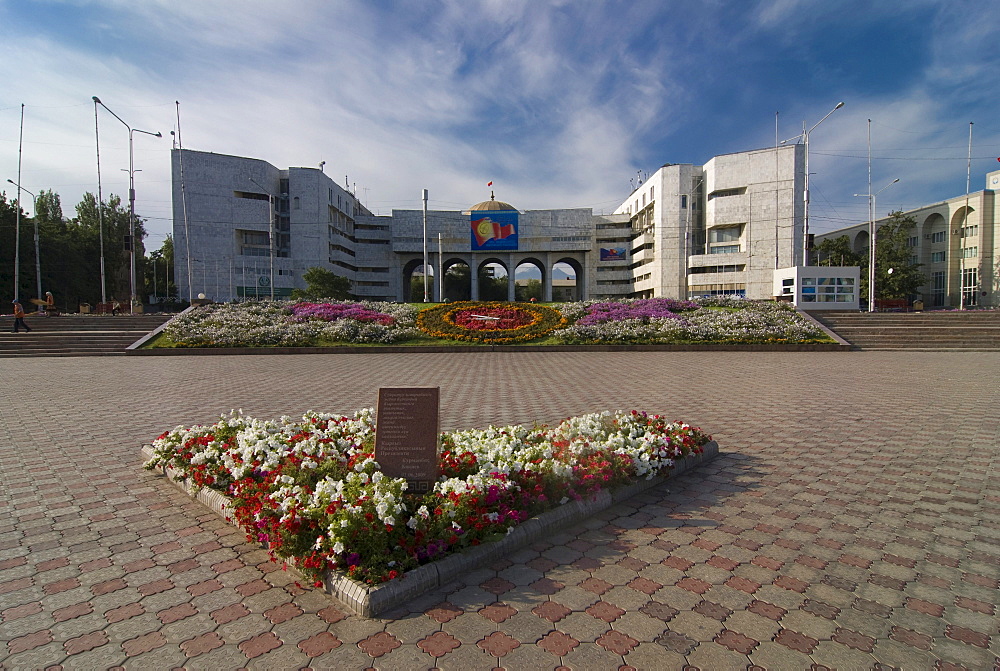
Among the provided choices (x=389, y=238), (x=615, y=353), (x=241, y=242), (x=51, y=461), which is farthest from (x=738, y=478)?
(x=389, y=238)

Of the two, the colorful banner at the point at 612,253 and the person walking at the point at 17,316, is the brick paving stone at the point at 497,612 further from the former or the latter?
the colorful banner at the point at 612,253

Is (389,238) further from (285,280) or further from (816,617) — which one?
(816,617)

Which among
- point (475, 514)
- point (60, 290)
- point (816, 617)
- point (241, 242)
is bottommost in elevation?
point (816, 617)

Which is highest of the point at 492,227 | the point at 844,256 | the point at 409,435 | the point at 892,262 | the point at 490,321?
the point at 492,227

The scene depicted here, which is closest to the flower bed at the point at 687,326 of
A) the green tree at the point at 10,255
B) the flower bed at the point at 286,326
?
the flower bed at the point at 286,326

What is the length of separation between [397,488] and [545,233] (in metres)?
66.5

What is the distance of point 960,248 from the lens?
61.9m

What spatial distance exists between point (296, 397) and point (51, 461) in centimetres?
421

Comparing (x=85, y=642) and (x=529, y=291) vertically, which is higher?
(x=529, y=291)

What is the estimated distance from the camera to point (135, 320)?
23969mm

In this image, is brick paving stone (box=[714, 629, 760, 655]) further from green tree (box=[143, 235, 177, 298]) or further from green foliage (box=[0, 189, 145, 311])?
green tree (box=[143, 235, 177, 298])

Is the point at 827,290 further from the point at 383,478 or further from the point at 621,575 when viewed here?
the point at 383,478

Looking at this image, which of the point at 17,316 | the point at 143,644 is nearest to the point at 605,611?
the point at 143,644

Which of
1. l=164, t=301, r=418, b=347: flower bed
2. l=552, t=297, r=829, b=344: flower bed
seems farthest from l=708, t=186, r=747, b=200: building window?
l=164, t=301, r=418, b=347: flower bed
